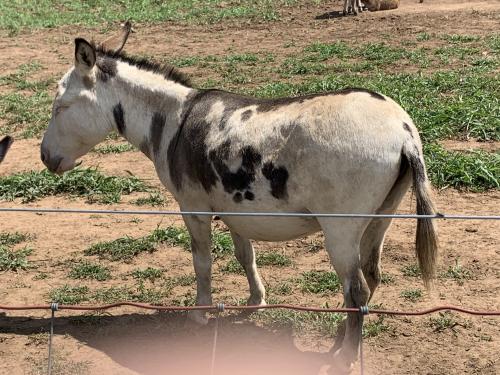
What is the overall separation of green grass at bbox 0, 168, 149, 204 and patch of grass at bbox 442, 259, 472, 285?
13.3 feet

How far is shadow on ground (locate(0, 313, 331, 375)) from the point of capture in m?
5.62

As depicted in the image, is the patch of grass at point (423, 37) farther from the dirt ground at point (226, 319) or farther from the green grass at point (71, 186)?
the green grass at point (71, 186)

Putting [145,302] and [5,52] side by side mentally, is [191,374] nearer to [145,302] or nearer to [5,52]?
[145,302]

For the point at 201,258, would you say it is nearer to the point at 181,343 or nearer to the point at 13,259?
the point at 181,343

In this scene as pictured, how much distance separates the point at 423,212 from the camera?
498 centimetres

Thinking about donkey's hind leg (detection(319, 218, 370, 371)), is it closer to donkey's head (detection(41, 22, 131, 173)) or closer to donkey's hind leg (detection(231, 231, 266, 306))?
donkey's hind leg (detection(231, 231, 266, 306))

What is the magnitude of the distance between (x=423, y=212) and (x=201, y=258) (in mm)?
2045

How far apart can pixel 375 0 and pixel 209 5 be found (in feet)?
17.7

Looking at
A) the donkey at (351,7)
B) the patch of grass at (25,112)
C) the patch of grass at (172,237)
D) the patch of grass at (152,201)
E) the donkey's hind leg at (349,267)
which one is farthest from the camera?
the donkey at (351,7)

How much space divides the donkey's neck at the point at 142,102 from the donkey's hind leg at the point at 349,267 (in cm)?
182

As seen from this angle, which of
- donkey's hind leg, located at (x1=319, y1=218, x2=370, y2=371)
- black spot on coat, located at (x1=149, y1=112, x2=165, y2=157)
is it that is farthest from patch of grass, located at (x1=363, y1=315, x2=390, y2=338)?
black spot on coat, located at (x1=149, y1=112, x2=165, y2=157)

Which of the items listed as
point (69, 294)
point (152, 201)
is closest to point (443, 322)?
point (69, 294)

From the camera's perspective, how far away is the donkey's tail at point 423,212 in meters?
4.91

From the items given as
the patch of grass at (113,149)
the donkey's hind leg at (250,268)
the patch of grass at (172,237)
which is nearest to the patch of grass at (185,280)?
the patch of grass at (172,237)
